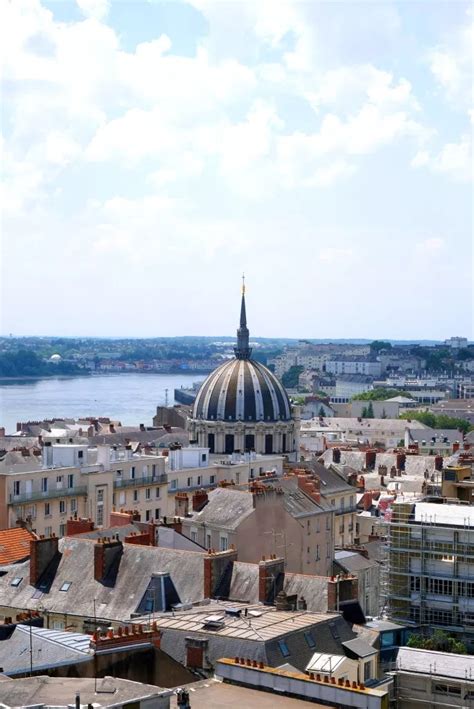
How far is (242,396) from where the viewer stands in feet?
283

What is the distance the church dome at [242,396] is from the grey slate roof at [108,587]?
52.2 metres

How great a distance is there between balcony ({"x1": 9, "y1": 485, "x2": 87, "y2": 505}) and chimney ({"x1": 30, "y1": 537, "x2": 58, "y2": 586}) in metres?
14.9

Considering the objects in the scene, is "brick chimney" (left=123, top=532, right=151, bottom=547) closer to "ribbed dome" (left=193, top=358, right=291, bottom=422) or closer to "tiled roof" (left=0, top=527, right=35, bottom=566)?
"tiled roof" (left=0, top=527, right=35, bottom=566)

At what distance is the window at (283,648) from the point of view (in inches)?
989

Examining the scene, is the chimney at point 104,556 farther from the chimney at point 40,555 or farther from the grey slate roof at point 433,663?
the grey slate roof at point 433,663

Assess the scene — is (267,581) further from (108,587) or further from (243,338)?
(243,338)

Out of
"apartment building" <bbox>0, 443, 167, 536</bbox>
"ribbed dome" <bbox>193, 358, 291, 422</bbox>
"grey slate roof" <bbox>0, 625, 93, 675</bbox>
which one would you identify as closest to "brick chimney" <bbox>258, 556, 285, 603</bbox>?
"grey slate roof" <bbox>0, 625, 93, 675</bbox>

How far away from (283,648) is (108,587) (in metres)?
7.83

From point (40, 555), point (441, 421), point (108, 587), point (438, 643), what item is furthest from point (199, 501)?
point (441, 421)

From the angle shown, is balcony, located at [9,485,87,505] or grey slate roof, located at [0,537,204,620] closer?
grey slate roof, located at [0,537,204,620]

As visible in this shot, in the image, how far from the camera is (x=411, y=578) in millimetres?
39656

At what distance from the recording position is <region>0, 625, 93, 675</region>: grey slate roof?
22.5 m

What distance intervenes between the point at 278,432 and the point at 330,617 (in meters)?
58.4

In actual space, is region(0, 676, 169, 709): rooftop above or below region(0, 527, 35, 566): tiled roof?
above
